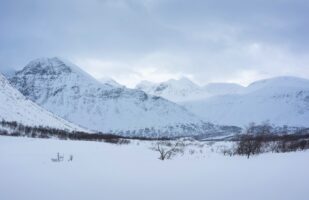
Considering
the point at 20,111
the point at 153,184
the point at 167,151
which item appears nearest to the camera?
the point at 153,184

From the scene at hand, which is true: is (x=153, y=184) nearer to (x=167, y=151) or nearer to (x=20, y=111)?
(x=167, y=151)

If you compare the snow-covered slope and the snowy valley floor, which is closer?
the snowy valley floor

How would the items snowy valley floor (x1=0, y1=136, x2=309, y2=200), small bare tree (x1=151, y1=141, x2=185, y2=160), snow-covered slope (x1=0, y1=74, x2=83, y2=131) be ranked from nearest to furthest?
snowy valley floor (x1=0, y1=136, x2=309, y2=200), small bare tree (x1=151, y1=141, x2=185, y2=160), snow-covered slope (x1=0, y1=74, x2=83, y2=131)

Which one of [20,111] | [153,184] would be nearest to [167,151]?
[153,184]

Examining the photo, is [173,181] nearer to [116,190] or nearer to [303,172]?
[116,190]

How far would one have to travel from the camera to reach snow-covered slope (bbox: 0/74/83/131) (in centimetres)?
15638

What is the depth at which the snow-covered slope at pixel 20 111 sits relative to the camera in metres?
156

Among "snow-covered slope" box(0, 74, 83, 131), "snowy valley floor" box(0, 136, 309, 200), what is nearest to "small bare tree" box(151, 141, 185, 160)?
"snowy valley floor" box(0, 136, 309, 200)

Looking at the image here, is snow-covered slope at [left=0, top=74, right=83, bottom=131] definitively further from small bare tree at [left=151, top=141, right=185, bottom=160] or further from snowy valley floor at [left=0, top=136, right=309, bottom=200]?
snowy valley floor at [left=0, top=136, right=309, bottom=200]

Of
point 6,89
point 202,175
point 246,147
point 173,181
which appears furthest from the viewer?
point 6,89

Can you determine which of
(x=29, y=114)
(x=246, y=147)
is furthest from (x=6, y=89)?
(x=246, y=147)

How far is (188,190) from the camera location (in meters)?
15.4

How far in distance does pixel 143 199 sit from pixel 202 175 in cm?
665

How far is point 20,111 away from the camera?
554 feet
